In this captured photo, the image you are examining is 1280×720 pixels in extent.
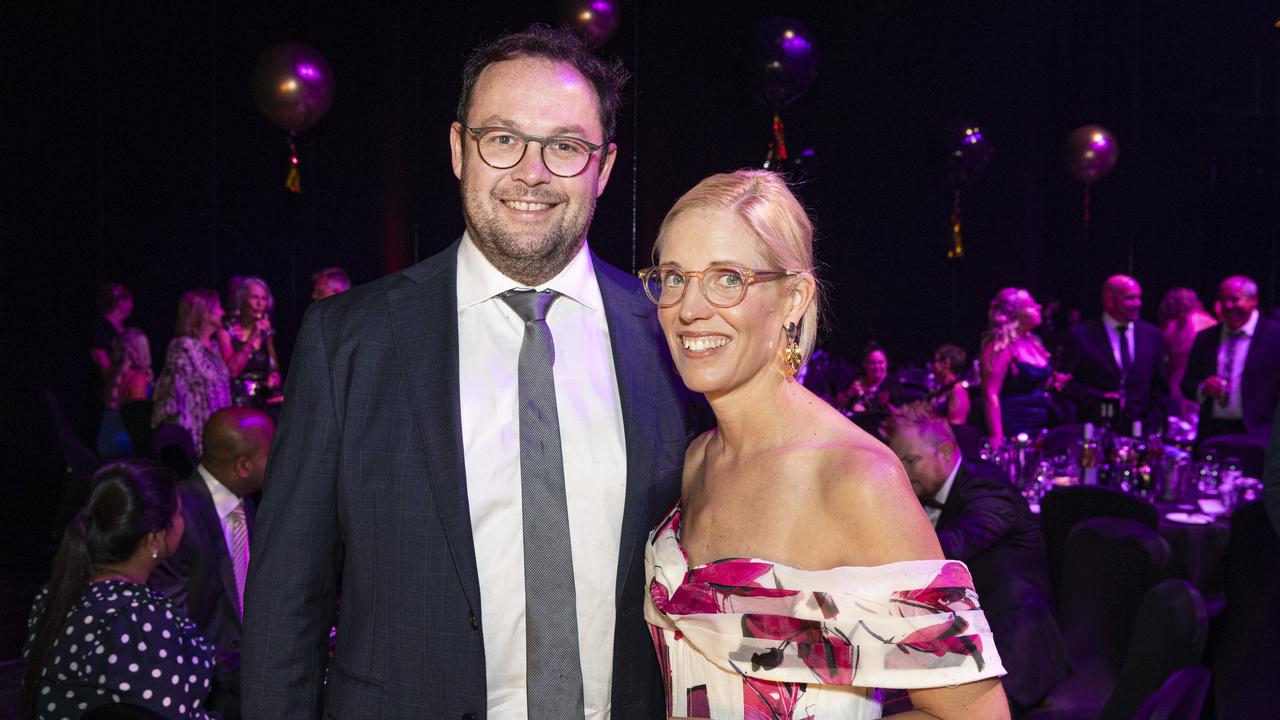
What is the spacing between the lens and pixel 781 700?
5.07 feet

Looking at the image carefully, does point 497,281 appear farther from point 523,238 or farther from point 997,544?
point 997,544

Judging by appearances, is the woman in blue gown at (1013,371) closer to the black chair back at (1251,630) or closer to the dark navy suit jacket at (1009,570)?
the dark navy suit jacket at (1009,570)

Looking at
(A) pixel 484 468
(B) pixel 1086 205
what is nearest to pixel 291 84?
(A) pixel 484 468

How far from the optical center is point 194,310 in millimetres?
6316

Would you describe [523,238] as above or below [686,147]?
below

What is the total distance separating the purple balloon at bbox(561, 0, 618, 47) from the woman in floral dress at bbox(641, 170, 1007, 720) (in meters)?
6.38

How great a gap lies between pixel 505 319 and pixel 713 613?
0.57 metres

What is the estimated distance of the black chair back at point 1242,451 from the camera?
18.8 feet

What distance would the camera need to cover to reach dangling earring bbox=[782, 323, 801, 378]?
5.51 feet

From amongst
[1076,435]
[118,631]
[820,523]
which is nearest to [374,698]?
[820,523]

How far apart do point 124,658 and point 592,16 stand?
6.20 metres

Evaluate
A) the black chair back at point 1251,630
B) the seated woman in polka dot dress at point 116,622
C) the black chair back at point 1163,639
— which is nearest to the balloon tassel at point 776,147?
the black chair back at point 1251,630

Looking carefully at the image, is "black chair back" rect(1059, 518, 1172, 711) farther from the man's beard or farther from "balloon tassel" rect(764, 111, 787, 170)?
"balloon tassel" rect(764, 111, 787, 170)

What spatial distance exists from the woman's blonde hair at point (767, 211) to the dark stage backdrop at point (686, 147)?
6740 mm
